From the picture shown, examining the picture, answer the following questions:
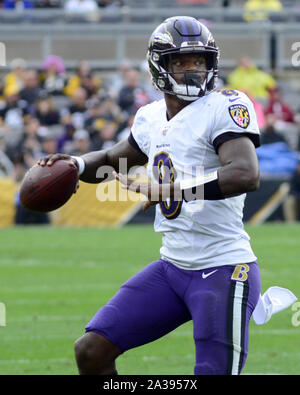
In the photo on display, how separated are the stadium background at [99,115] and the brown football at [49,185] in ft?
6.63

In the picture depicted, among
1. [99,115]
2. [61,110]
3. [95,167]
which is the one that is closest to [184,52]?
[95,167]

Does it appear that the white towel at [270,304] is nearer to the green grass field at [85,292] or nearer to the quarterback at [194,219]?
the quarterback at [194,219]

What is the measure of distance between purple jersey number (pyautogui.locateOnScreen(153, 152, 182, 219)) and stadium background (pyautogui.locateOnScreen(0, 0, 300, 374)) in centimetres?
218

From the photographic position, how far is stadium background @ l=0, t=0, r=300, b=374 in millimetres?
8816

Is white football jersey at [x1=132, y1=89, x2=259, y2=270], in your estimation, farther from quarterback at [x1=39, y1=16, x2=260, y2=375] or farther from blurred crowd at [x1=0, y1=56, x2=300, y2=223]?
blurred crowd at [x1=0, y1=56, x2=300, y2=223]

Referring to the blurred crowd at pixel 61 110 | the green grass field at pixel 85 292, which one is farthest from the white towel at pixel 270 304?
the blurred crowd at pixel 61 110

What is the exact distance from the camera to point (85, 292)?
797 cm

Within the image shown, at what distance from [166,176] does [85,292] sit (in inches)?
173

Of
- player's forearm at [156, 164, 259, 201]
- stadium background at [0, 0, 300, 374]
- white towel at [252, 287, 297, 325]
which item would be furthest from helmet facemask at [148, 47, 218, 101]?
stadium background at [0, 0, 300, 374]

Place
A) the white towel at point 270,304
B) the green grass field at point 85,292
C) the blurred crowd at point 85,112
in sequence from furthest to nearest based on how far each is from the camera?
the blurred crowd at point 85,112
the green grass field at point 85,292
the white towel at point 270,304

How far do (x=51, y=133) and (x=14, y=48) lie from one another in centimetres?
365

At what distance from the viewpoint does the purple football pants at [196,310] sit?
136 inches

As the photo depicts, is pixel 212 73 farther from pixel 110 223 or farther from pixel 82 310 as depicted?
pixel 110 223
